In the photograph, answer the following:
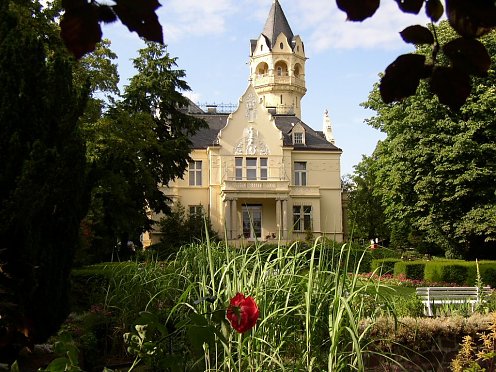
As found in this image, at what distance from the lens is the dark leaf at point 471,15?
1.15m

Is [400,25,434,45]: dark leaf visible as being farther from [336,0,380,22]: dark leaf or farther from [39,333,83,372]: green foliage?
[39,333,83,372]: green foliage

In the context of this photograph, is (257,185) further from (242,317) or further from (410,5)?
(410,5)

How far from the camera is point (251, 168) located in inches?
1529

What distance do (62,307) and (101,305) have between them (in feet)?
5.52

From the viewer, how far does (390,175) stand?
93.5ft

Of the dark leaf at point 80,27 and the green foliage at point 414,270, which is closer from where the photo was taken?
the dark leaf at point 80,27

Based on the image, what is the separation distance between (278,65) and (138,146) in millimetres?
38641

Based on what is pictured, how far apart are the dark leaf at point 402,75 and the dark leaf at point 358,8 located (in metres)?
0.12

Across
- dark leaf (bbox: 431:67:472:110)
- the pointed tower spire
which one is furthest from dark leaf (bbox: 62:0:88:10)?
the pointed tower spire

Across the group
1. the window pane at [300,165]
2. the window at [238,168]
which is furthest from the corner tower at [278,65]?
the window at [238,168]

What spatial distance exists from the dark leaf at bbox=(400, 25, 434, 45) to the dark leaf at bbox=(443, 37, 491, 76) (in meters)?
0.04

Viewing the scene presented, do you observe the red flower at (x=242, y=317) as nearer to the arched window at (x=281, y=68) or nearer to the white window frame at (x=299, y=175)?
the white window frame at (x=299, y=175)

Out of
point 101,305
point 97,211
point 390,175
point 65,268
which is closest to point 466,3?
point 65,268

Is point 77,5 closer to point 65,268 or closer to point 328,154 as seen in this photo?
point 65,268
